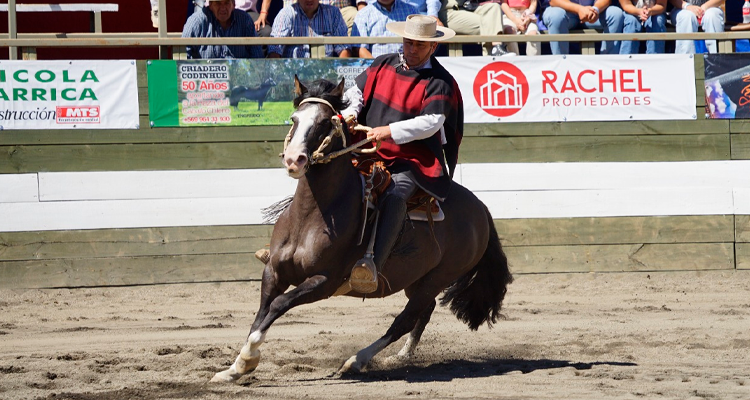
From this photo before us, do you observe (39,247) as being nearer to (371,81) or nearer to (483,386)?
(371,81)

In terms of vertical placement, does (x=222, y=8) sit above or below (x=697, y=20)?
above

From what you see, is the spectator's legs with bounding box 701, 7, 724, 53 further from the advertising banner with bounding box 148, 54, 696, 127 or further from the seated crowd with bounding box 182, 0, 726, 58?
the advertising banner with bounding box 148, 54, 696, 127

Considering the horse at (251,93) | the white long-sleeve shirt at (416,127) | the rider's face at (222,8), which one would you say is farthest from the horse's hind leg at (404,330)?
the rider's face at (222,8)

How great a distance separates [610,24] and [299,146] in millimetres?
6426

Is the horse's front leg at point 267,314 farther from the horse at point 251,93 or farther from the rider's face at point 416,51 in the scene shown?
the horse at point 251,93

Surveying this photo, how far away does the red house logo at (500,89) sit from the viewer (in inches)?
379

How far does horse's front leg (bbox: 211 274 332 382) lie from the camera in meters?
5.22

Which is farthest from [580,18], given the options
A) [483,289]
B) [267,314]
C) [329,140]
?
[267,314]

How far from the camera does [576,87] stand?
32.0 feet

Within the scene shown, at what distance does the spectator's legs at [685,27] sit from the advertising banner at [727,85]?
0.33 m

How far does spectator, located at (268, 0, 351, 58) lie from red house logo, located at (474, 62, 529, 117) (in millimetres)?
1405

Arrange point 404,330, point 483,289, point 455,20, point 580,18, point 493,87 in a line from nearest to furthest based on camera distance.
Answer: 1. point 404,330
2. point 483,289
3. point 493,87
4. point 455,20
5. point 580,18

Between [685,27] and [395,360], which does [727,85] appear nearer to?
[685,27]

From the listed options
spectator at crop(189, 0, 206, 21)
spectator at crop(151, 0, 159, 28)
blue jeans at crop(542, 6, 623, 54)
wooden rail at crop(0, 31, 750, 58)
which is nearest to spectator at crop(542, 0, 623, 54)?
blue jeans at crop(542, 6, 623, 54)
